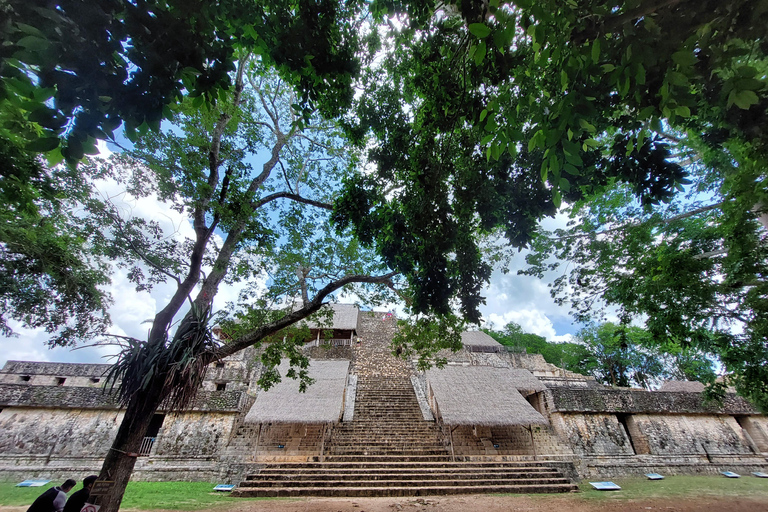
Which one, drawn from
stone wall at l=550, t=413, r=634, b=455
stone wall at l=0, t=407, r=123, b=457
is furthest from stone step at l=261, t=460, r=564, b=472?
stone wall at l=0, t=407, r=123, b=457

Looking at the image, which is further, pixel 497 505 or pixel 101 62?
pixel 497 505

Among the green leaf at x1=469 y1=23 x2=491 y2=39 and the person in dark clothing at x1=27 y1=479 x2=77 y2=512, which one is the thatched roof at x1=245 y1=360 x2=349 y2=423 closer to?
the person in dark clothing at x1=27 y1=479 x2=77 y2=512

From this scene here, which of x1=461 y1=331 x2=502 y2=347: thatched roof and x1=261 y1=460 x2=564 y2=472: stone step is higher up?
x1=461 y1=331 x2=502 y2=347: thatched roof

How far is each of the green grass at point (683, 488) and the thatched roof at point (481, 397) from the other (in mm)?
2156

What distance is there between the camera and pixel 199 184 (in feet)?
17.8

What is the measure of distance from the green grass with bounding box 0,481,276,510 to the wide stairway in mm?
701

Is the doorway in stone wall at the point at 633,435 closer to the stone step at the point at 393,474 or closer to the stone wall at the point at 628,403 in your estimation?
the stone wall at the point at 628,403

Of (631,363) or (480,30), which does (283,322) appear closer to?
(480,30)

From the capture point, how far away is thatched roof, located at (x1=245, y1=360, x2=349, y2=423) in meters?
9.09

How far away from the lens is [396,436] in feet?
32.1

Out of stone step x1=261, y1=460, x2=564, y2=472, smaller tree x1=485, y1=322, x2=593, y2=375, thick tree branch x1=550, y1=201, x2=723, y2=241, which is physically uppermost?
smaller tree x1=485, y1=322, x2=593, y2=375

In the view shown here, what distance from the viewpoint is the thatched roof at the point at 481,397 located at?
30.5ft

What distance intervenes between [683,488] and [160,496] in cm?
1233

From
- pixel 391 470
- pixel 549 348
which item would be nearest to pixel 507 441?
pixel 391 470
